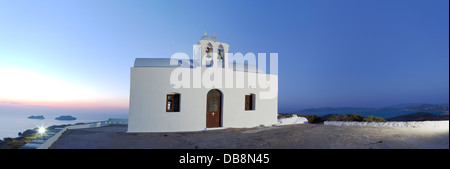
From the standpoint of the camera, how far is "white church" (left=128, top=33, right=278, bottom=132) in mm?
9969

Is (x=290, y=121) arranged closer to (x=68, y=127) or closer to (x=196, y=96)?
(x=196, y=96)

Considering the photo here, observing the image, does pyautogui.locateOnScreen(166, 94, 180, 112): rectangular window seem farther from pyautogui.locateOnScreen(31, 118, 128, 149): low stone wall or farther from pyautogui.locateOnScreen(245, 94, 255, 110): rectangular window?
pyautogui.locateOnScreen(31, 118, 128, 149): low stone wall

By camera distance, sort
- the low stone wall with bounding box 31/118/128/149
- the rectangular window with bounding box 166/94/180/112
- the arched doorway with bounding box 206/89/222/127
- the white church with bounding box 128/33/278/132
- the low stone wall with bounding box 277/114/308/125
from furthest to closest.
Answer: the low stone wall with bounding box 277/114/308/125, the arched doorway with bounding box 206/89/222/127, the rectangular window with bounding box 166/94/180/112, the white church with bounding box 128/33/278/132, the low stone wall with bounding box 31/118/128/149

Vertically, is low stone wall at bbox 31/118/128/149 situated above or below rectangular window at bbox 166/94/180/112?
below

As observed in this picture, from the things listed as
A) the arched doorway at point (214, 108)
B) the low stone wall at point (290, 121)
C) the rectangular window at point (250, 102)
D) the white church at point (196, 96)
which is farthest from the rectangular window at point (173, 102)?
the low stone wall at point (290, 121)

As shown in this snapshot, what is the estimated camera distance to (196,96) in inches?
417

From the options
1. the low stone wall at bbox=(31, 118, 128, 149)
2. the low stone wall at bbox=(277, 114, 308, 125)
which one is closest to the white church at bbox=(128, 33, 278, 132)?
the low stone wall at bbox=(277, 114, 308, 125)

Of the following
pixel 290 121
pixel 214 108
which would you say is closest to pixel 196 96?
pixel 214 108

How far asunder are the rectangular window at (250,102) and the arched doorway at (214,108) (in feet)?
6.09

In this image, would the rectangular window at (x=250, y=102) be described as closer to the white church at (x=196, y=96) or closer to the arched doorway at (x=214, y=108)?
the white church at (x=196, y=96)

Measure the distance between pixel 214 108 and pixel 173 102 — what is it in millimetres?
2032

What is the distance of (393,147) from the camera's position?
6.41 meters

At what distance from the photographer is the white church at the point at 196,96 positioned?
32.7ft
